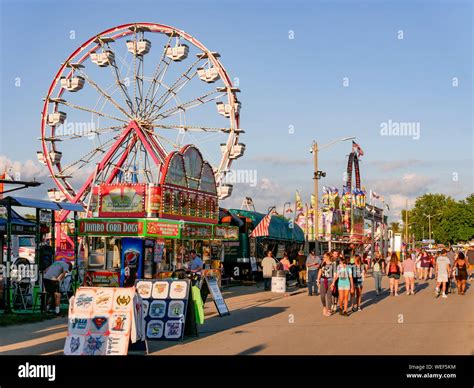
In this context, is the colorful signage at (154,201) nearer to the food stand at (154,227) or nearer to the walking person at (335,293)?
the food stand at (154,227)

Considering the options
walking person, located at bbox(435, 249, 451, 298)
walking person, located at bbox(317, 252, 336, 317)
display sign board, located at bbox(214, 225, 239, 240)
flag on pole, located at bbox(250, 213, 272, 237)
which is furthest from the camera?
flag on pole, located at bbox(250, 213, 272, 237)

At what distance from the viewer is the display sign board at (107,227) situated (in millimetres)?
24344

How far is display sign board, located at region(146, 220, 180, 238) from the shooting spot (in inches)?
948

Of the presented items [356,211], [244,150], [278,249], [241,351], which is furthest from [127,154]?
[356,211]

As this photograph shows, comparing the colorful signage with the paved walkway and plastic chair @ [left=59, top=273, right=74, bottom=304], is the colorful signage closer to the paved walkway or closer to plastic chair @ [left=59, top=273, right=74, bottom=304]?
the paved walkway

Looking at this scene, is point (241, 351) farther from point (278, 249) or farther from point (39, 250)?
point (278, 249)

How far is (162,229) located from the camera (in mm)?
24453

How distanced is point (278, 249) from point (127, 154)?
9.62 meters

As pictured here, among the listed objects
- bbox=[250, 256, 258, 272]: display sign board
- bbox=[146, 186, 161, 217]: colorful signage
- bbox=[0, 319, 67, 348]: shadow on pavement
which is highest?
bbox=[146, 186, 161, 217]: colorful signage

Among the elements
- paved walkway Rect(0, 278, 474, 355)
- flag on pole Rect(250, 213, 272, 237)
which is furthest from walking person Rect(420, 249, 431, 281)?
paved walkway Rect(0, 278, 474, 355)

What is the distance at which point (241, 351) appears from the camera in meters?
12.6

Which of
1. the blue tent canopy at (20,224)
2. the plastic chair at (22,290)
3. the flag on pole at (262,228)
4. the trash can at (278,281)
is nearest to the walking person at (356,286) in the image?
the trash can at (278,281)

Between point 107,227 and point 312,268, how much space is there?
721cm
